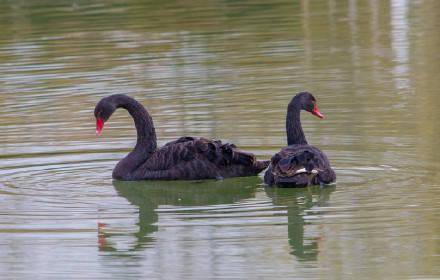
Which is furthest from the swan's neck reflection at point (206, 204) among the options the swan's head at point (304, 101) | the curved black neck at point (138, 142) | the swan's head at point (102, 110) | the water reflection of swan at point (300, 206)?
the swan's head at point (304, 101)

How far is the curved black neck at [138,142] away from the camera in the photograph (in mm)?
10906

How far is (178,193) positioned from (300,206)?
4.19ft

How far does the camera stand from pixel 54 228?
355 inches

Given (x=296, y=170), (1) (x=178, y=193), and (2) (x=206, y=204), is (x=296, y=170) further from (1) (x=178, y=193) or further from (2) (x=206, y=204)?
(1) (x=178, y=193)

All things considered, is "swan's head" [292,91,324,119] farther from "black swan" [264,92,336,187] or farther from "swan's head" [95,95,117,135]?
"swan's head" [95,95,117,135]

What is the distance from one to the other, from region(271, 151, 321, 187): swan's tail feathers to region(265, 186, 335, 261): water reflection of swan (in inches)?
3.7

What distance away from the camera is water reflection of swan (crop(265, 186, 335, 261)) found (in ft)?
26.9

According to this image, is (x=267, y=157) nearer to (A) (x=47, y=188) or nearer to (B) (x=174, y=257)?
(A) (x=47, y=188)

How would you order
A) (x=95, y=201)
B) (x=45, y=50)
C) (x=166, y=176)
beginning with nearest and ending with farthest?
(x=95, y=201) < (x=166, y=176) < (x=45, y=50)

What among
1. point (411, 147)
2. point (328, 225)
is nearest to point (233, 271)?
point (328, 225)

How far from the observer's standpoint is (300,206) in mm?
9516

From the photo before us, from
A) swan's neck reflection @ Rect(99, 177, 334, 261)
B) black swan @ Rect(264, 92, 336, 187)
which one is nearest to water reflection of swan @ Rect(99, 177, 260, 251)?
swan's neck reflection @ Rect(99, 177, 334, 261)

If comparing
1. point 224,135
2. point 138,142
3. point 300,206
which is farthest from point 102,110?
point 300,206

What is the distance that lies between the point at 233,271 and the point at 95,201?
8.13ft
